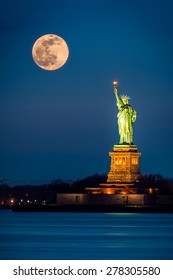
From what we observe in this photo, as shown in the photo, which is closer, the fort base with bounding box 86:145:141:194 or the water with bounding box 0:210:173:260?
the water with bounding box 0:210:173:260

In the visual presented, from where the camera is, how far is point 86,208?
82.6 m

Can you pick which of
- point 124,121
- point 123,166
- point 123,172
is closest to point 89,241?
point 123,172

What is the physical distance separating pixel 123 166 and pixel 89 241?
1216 inches

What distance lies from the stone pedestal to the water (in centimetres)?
1120

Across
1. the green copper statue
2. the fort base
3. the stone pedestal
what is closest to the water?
the fort base

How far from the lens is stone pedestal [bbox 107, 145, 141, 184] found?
270 feet

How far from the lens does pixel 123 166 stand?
270ft

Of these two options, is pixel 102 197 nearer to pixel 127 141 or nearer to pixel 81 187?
pixel 127 141

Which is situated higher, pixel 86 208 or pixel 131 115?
pixel 131 115

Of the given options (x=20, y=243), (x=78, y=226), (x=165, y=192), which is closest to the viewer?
(x=20, y=243)

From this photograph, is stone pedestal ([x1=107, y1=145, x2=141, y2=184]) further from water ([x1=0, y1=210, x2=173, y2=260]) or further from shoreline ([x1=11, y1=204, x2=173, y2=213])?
water ([x1=0, y1=210, x2=173, y2=260])
